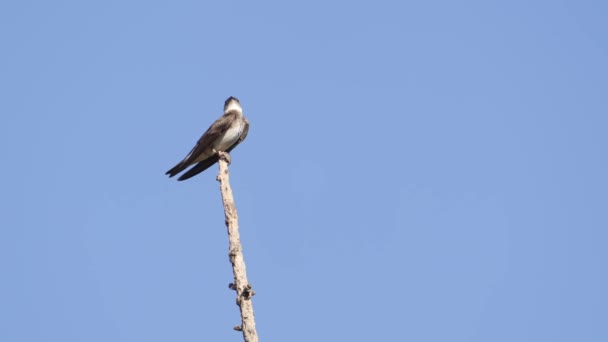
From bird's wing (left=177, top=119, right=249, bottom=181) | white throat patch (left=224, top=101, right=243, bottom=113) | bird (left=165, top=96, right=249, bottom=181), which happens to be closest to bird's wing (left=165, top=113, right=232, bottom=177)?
bird (left=165, top=96, right=249, bottom=181)

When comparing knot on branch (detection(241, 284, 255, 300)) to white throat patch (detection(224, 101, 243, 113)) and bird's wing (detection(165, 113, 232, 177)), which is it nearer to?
bird's wing (detection(165, 113, 232, 177))

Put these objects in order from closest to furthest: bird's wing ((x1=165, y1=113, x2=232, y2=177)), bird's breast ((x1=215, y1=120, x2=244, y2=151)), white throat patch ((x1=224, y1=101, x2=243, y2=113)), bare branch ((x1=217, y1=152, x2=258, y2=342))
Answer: bare branch ((x1=217, y1=152, x2=258, y2=342)), bird's wing ((x1=165, y1=113, x2=232, y2=177)), bird's breast ((x1=215, y1=120, x2=244, y2=151)), white throat patch ((x1=224, y1=101, x2=243, y2=113))

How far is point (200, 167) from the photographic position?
12766mm

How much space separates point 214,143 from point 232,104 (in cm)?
170

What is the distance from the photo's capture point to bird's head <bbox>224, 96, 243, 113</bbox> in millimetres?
14168

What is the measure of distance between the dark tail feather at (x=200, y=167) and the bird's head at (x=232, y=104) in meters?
1.59

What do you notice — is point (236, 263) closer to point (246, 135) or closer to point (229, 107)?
point (246, 135)

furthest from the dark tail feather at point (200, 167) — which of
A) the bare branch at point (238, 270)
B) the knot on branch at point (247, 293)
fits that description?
the knot on branch at point (247, 293)

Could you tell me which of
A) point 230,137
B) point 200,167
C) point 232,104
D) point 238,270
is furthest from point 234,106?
point 238,270

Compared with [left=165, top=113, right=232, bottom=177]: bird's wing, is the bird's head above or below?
above

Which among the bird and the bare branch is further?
the bird

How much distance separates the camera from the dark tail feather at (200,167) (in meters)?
12.7

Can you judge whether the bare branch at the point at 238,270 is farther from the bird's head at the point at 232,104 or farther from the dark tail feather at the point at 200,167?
the bird's head at the point at 232,104

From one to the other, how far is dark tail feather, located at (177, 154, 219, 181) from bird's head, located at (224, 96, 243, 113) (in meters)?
1.59
